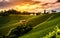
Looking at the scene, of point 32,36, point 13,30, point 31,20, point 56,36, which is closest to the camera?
point 56,36

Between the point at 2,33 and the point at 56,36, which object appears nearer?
the point at 56,36

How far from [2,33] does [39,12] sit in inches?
722

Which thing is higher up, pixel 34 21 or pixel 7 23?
pixel 34 21

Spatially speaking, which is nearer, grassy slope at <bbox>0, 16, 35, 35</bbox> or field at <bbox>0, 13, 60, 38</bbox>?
field at <bbox>0, 13, 60, 38</bbox>

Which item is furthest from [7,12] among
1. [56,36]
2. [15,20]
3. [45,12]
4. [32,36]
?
[56,36]

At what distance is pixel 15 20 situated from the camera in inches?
2805

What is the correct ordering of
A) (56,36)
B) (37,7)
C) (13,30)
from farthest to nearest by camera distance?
(37,7)
(13,30)
(56,36)

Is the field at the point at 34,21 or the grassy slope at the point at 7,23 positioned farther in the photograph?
the grassy slope at the point at 7,23

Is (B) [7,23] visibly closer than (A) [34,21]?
No

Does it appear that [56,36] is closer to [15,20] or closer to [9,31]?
[9,31]

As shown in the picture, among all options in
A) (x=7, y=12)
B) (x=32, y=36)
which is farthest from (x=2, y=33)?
(x=7, y=12)

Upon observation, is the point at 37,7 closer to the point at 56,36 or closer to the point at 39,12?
the point at 39,12

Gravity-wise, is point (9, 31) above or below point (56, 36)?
below

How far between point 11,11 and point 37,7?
594 inches
